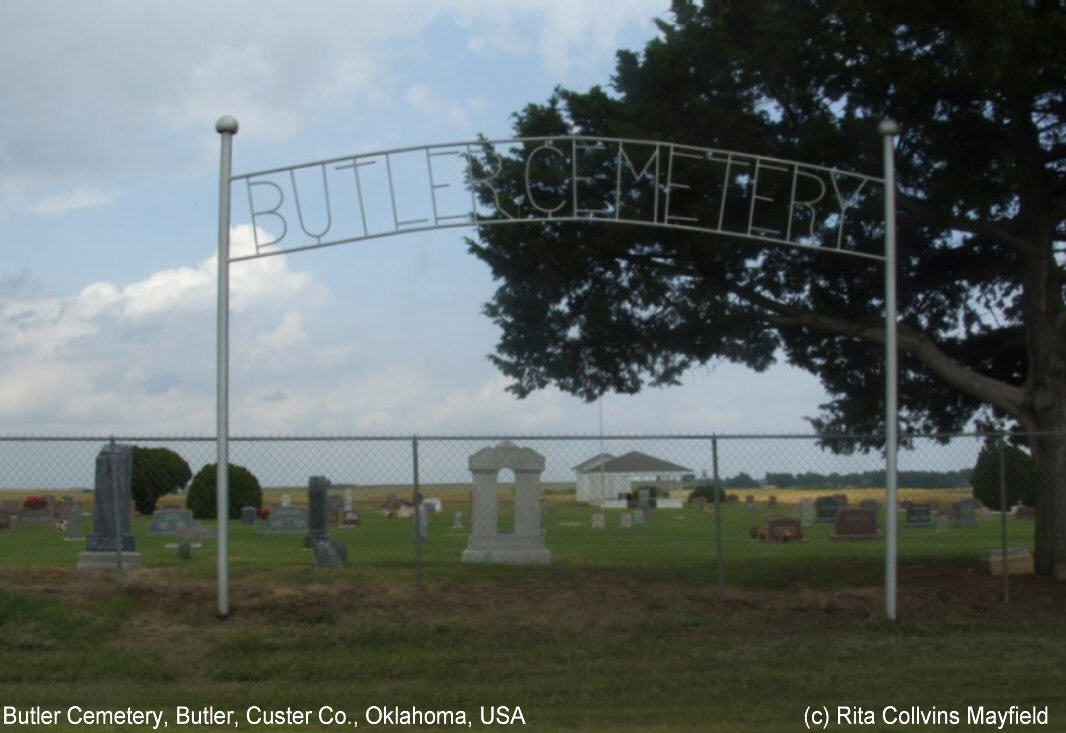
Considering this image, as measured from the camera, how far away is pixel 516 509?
66.2ft

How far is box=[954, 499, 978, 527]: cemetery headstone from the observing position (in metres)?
39.9

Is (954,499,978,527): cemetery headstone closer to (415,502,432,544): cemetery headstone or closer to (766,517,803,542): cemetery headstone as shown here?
(766,517,803,542): cemetery headstone

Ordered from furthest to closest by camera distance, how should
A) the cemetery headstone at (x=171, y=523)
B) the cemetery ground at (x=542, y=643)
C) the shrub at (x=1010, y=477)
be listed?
the shrub at (x=1010, y=477)
the cemetery headstone at (x=171, y=523)
the cemetery ground at (x=542, y=643)

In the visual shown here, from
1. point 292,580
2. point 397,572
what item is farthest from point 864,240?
point 292,580

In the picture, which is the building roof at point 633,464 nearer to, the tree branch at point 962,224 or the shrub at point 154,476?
the shrub at point 154,476

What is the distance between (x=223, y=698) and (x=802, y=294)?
1058cm

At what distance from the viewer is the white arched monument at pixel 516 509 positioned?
20172 mm

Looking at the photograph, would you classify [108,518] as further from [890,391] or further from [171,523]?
[171,523]

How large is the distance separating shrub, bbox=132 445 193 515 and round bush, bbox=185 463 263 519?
54 cm

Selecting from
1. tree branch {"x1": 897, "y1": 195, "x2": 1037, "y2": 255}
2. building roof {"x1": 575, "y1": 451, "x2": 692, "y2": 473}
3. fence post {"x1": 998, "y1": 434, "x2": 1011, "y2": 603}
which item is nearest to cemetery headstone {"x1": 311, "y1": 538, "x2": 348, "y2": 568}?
fence post {"x1": 998, "y1": 434, "x2": 1011, "y2": 603}

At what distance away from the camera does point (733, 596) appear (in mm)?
15711

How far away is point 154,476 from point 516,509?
17679 mm

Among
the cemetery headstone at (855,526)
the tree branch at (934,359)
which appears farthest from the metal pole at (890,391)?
the cemetery headstone at (855,526)

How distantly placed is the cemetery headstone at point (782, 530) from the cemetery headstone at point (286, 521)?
35.8 ft
